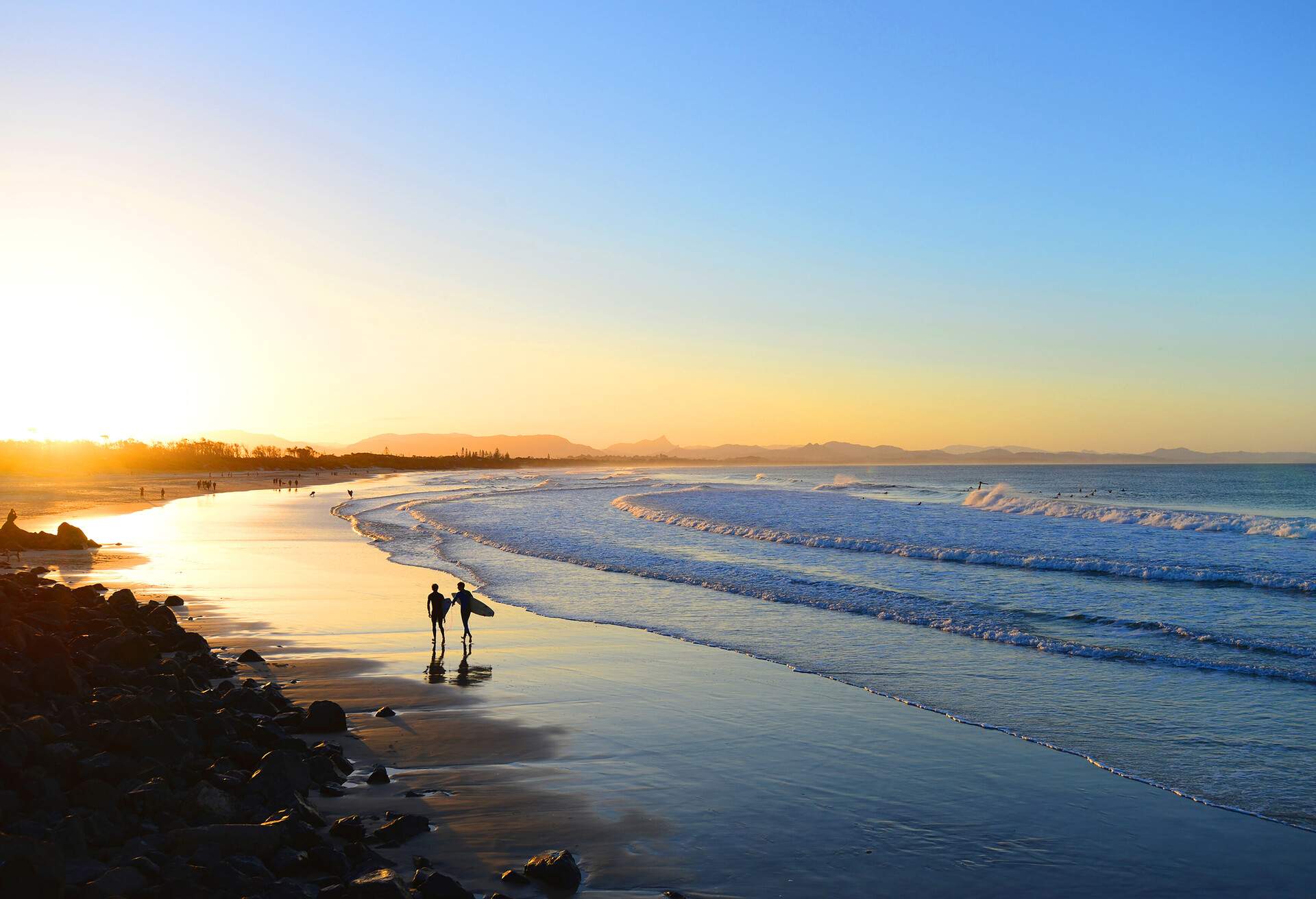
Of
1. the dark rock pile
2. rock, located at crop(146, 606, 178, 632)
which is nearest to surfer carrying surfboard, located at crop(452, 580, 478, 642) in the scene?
rock, located at crop(146, 606, 178, 632)

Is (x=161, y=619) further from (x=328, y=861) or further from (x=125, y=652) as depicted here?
(x=328, y=861)

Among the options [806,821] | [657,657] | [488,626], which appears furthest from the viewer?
[488,626]

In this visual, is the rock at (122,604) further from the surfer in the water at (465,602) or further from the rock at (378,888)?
the rock at (378,888)

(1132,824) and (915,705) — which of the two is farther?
(915,705)

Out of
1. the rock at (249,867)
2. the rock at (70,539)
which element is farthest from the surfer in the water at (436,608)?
the rock at (70,539)

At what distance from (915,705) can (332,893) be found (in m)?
8.11

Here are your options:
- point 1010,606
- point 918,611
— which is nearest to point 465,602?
point 918,611

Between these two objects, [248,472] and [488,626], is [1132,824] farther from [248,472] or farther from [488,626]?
[248,472]

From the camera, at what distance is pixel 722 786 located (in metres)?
8.24

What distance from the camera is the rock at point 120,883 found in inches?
195

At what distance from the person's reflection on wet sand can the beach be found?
2.2 inches

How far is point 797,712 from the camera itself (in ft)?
35.5

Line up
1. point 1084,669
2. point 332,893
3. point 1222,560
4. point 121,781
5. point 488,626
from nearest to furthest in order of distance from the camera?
1. point 332,893
2. point 121,781
3. point 1084,669
4. point 488,626
5. point 1222,560

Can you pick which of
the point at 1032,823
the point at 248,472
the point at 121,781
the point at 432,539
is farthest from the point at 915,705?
the point at 248,472
